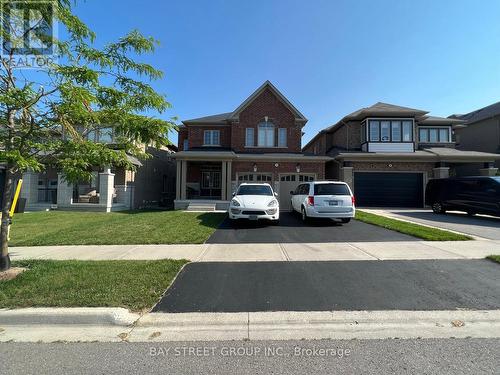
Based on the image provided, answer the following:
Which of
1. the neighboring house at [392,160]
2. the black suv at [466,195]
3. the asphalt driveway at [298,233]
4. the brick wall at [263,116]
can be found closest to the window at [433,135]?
the neighboring house at [392,160]

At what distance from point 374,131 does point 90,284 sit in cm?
2116

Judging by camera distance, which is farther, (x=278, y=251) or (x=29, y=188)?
(x=29, y=188)

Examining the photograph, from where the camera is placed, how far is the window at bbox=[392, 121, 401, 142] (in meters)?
21.5

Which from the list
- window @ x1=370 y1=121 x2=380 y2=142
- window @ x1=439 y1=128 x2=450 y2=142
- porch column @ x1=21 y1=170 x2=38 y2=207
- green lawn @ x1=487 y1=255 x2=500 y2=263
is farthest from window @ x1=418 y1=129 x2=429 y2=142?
porch column @ x1=21 y1=170 x2=38 y2=207

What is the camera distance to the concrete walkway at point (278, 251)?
21.9 feet

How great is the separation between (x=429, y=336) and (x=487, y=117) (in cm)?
3087

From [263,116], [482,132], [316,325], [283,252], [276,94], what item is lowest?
[316,325]

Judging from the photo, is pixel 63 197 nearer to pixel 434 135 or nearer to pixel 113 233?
pixel 113 233

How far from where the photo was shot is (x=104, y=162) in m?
5.45

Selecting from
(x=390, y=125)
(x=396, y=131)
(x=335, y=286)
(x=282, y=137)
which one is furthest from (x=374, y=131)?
→ (x=335, y=286)

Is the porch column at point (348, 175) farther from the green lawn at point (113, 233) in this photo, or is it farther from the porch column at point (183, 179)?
the green lawn at point (113, 233)

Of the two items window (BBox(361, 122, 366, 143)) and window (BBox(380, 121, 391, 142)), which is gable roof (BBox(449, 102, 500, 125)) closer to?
window (BBox(380, 121, 391, 142))

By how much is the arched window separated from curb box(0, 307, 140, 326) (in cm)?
1867

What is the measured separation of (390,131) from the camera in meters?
21.5
